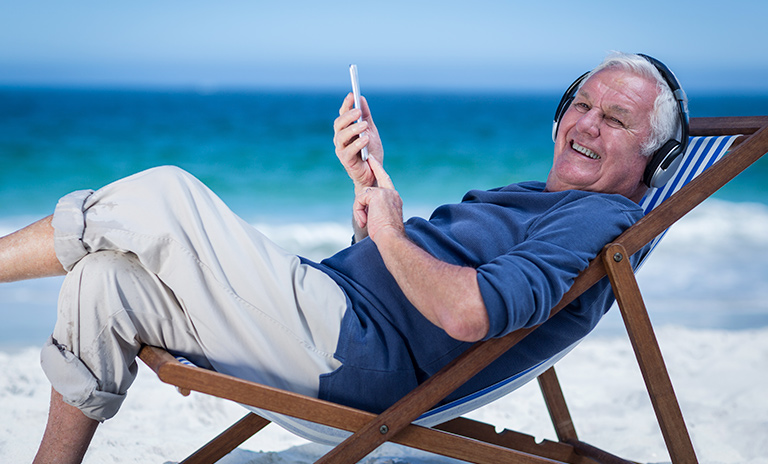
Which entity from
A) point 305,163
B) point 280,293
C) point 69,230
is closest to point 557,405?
point 280,293

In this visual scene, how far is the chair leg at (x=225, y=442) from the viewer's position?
7.30 feet

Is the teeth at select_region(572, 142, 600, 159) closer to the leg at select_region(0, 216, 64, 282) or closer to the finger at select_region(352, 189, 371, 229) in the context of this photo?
the finger at select_region(352, 189, 371, 229)

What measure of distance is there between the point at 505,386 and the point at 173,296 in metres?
0.93

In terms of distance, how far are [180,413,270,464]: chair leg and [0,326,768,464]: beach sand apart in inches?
15.8

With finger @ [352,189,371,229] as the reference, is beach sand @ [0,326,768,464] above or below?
below

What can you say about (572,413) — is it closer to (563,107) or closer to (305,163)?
(563,107)

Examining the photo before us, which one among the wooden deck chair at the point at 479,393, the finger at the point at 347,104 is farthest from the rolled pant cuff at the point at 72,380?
the finger at the point at 347,104

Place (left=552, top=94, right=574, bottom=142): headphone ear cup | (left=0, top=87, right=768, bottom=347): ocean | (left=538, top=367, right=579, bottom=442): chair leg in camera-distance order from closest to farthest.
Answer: (left=552, top=94, right=574, bottom=142): headphone ear cup
(left=538, top=367, right=579, bottom=442): chair leg
(left=0, top=87, right=768, bottom=347): ocean

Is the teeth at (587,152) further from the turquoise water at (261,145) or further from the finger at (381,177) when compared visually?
the turquoise water at (261,145)

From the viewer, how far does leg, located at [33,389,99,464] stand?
1.61 meters

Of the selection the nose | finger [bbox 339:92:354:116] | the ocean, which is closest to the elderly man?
finger [bbox 339:92:354:116]

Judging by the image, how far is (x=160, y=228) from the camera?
1.61m

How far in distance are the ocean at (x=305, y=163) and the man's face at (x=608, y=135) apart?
256 centimetres

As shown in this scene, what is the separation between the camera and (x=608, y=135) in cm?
211
